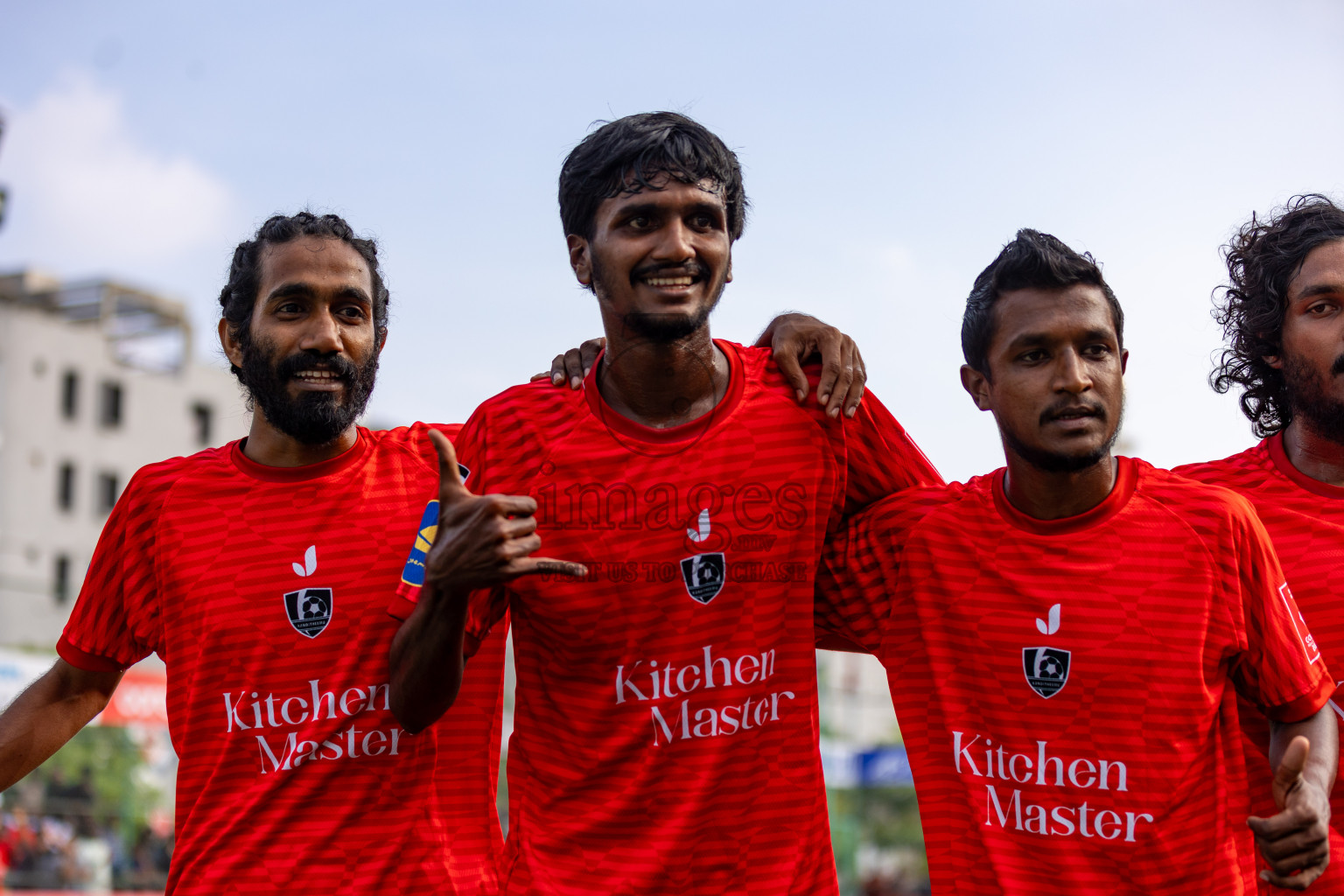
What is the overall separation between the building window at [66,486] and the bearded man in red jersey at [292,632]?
1694 inches

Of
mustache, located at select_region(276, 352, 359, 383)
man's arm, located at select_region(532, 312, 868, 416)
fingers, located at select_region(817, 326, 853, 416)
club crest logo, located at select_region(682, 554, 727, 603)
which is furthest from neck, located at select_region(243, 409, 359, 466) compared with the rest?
fingers, located at select_region(817, 326, 853, 416)

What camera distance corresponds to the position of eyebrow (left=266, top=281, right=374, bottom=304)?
176 inches

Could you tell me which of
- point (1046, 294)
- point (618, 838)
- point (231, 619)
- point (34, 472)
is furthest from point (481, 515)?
point (34, 472)

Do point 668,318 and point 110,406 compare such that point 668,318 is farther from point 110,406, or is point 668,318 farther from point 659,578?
point 110,406

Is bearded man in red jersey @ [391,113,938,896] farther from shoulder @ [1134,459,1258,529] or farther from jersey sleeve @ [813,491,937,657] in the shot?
shoulder @ [1134,459,1258,529]

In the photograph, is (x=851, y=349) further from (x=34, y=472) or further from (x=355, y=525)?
(x=34, y=472)

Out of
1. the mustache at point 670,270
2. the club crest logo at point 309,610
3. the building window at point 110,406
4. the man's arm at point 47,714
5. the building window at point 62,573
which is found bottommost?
the man's arm at point 47,714

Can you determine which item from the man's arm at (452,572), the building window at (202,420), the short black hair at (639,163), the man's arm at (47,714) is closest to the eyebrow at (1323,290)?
the short black hair at (639,163)

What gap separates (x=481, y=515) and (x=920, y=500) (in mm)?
1419

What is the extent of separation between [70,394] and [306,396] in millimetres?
44289

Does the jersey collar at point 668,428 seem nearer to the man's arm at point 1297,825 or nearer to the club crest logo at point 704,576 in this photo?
the club crest logo at point 704,576

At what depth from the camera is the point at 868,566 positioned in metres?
4.04

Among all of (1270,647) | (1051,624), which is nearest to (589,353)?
(1051,624)

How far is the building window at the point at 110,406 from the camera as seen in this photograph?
45250 mm
